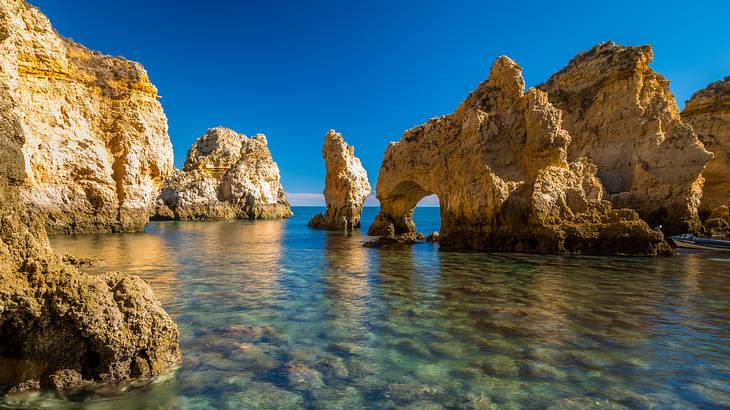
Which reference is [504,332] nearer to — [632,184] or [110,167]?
[632,184]

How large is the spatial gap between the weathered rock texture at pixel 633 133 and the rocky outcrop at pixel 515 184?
229 inches

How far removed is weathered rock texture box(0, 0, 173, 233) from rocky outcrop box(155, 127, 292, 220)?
3614 centimetres

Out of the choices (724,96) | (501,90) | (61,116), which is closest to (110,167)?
(61,116)

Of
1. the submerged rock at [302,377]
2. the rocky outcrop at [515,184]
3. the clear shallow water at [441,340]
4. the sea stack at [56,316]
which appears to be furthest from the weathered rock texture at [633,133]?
the sea stack at [56,316]

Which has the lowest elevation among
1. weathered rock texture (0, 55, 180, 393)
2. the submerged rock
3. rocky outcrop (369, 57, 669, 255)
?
the submerged rock

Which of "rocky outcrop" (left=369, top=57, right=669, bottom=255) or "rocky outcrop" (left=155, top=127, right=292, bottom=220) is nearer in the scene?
"rocky outcrop" (left=369, top=57, right=669, bottom=255)

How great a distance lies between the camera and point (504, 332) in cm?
780

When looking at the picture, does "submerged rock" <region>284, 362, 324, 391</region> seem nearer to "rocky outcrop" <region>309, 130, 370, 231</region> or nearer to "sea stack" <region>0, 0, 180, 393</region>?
"sea stack" <region>0, 0, 180, 393</region>

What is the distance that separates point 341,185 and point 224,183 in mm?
39962

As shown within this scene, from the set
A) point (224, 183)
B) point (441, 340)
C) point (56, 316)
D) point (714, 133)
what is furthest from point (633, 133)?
point (224, 183)

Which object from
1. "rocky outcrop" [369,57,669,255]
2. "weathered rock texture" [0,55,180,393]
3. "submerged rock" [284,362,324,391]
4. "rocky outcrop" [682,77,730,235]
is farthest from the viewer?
"rocky outcrop" [682,77,730,235]

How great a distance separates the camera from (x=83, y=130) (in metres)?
31.1

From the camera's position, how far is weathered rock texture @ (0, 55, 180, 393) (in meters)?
4.68

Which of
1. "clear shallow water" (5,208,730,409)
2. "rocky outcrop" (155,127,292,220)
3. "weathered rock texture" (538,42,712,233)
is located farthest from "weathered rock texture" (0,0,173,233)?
"weathered rock texture" (538,42,712,233)
